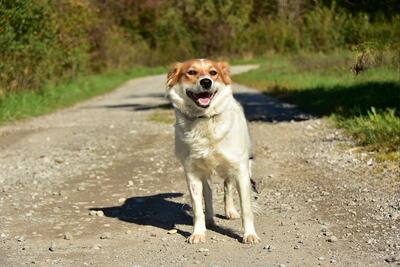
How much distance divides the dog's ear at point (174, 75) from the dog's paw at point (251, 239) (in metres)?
1.37

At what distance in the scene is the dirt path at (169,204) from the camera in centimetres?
503

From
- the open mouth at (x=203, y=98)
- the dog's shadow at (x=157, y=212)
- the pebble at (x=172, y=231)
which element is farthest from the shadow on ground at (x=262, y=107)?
the open mouth at (x=203, y=98)

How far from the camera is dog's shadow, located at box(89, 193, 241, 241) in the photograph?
6.07m

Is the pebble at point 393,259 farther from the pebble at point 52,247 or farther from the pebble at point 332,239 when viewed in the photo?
the pebble at point 52,247

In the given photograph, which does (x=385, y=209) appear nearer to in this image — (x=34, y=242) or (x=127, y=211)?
(x=127, y=211)

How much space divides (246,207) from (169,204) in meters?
1.66

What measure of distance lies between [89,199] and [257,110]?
8.82m

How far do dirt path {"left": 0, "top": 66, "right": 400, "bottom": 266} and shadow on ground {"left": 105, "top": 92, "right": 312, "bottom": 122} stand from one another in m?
1.64

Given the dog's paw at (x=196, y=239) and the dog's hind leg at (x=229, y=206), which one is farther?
the dog's hind leg at (x=229, y=206)

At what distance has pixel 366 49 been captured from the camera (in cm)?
905

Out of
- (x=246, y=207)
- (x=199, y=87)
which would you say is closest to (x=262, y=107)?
(x=246, y=207)

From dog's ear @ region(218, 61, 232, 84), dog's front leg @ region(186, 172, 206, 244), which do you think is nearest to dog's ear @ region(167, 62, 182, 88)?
dog's ear @ region(218, 61, 232, 84)

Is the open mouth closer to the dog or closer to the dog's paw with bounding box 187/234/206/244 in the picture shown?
the dog

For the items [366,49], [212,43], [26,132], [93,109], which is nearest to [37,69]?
[93,109]
